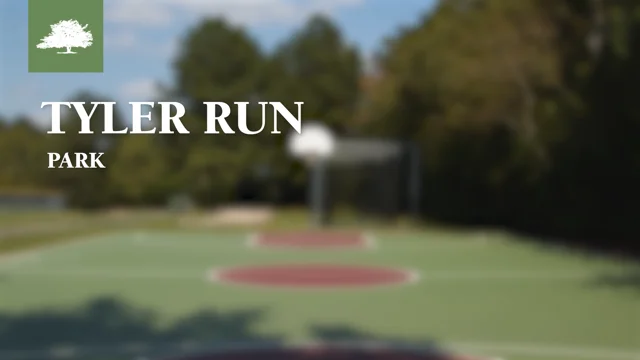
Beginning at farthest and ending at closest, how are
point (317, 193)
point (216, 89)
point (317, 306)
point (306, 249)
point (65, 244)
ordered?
point (317, 193), point (216, 89), point (65, 244), point (306, 249), point (317, 306)

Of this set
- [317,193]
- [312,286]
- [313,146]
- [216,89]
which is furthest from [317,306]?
[313,146]

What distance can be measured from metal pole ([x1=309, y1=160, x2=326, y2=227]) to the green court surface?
6528 millimetres

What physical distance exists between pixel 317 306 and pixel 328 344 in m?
2.32

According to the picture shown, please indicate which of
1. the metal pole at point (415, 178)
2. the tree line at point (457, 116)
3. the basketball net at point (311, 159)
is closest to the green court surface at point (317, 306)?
the tree line at point (457, 116)

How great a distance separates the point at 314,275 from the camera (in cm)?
1176

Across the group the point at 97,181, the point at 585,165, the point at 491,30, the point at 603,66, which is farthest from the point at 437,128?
the point at 97,181

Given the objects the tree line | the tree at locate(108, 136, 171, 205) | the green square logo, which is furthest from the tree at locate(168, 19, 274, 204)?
the green square logo

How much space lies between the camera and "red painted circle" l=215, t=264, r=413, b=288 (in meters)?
10.9

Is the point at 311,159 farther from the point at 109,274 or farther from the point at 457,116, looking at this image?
the point at 109,274

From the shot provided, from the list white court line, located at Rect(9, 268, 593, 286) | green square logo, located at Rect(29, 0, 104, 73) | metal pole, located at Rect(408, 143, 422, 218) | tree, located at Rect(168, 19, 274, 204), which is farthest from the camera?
metal pole, located at Rect(408, 143, 422, 218)

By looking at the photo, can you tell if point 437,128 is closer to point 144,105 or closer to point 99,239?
point 99,239

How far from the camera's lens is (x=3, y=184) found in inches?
741

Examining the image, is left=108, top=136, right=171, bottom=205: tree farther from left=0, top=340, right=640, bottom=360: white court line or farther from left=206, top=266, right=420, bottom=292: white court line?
left=0, top=340, right=640, bottom=360: white court line

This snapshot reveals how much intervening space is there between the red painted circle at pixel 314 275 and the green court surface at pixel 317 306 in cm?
45
